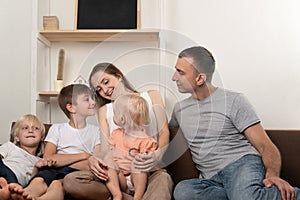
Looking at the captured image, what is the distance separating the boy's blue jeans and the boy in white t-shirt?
0.53m

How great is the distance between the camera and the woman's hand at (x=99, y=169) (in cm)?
199

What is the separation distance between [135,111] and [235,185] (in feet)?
1.78

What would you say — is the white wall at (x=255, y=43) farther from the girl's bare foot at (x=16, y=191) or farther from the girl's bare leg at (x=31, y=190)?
the girl's bare foot at (x=16, y=191)

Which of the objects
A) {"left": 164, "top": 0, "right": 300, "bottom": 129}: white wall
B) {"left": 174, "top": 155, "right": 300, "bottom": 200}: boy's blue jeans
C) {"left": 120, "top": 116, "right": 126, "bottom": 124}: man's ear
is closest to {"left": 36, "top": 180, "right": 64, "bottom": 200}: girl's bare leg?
{"left": 120, "top": 116, "right": 126, "bottom": 124}: man's ear

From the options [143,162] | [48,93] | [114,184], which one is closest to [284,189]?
[143,162]

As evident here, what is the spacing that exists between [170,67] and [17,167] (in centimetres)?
116

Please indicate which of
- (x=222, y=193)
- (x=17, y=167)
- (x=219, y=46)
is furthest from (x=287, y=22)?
(x=17, y=167)

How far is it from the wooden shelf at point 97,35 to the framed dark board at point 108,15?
0.05 metres

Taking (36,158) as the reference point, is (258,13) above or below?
above

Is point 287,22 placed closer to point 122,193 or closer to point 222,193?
point 222,193

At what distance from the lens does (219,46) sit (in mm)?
2996

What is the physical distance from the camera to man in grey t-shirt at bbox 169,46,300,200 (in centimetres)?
199

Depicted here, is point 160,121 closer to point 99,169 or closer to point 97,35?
point 99,169

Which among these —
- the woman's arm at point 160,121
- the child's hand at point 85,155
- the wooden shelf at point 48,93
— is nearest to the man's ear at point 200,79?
the woman's arm at point 160,121
